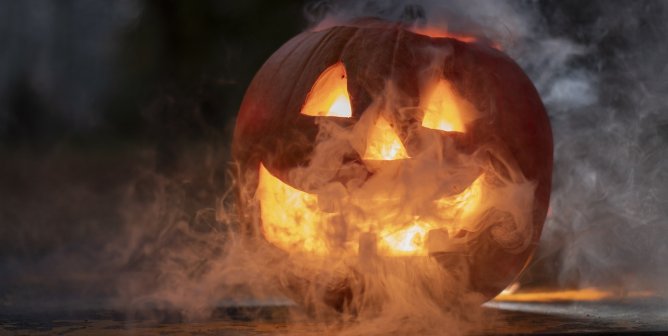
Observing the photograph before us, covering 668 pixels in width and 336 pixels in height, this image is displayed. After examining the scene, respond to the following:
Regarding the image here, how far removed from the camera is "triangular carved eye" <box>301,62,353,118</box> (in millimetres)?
2338

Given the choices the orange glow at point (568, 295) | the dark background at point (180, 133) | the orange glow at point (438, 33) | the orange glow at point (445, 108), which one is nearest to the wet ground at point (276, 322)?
the orange glow at point (568, 295)

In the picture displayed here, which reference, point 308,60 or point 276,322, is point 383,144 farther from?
point 276,322

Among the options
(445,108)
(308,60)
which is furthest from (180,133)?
(445,108)

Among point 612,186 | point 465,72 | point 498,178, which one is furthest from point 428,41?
point 612,186

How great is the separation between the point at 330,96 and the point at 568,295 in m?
0.96

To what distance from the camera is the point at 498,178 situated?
7.54 ft

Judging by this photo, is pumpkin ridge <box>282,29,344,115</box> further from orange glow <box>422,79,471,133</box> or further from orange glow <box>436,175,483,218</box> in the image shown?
orange glow <box>436,175,483,218</box>

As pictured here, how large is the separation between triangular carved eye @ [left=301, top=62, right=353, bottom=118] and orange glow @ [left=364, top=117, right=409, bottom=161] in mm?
124

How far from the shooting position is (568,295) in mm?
2785

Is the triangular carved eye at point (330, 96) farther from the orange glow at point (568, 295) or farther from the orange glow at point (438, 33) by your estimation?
the orange glow at point (568, 295)

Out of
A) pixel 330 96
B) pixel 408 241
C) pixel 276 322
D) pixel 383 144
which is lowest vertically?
pixel 276 322

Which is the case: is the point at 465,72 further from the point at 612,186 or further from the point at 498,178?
the point at 612,186

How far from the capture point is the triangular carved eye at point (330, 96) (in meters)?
2.34

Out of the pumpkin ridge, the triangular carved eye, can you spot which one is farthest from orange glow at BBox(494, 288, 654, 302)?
the pumpkin ridge
